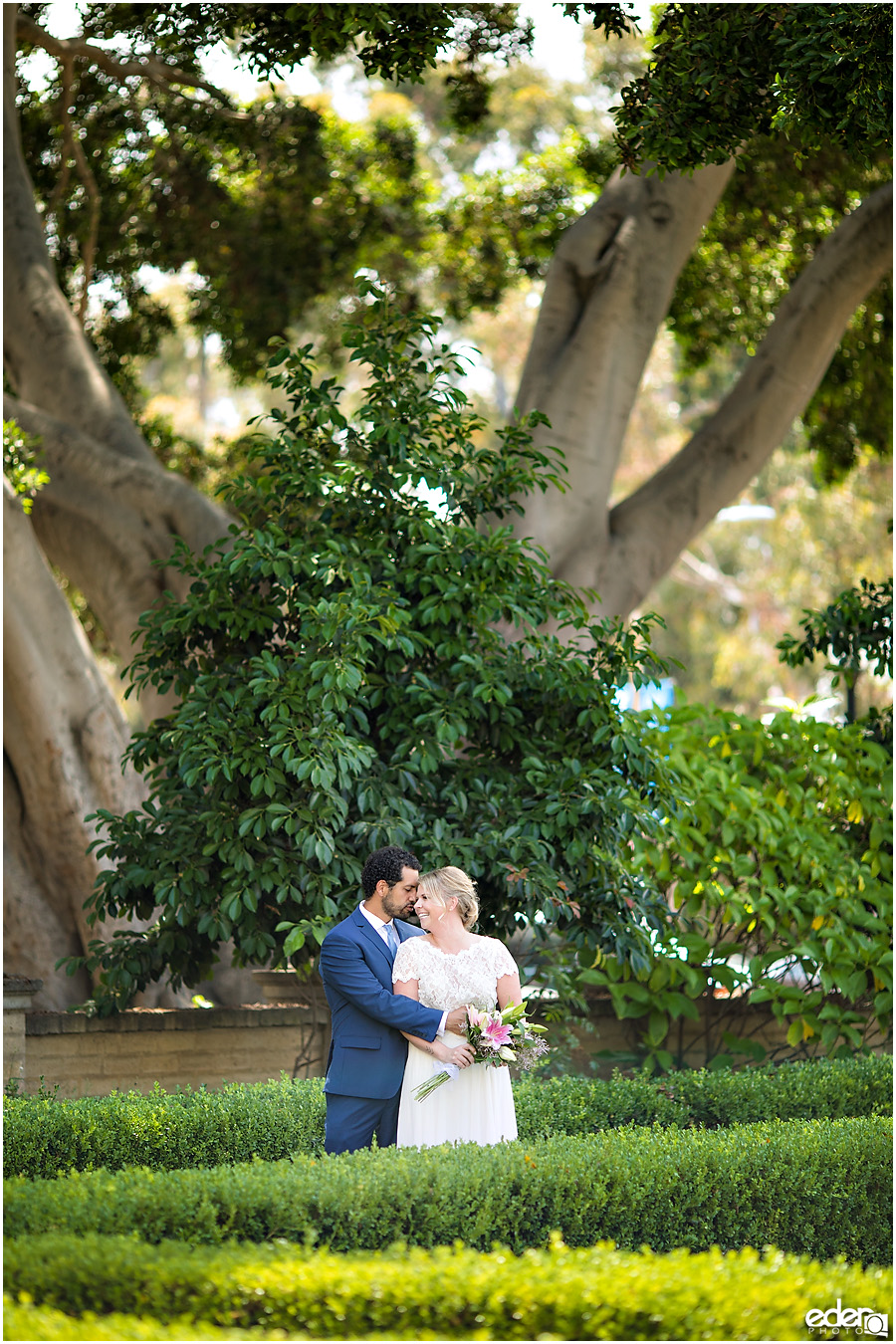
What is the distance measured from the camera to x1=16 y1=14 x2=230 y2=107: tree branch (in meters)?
9.88

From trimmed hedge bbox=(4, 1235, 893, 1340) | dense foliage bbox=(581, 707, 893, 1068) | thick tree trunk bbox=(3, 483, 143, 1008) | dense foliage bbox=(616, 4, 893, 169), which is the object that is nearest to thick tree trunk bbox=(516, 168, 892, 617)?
dense foliage bbox=(581, 707, 893, 1068)

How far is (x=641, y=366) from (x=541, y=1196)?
24.3 ft

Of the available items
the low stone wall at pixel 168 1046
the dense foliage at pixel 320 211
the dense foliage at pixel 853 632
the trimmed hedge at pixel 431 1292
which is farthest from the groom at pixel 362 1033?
the dense foliage at pixel 320 211

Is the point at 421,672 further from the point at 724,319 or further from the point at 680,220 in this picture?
the point at 724,319

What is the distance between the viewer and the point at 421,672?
7.10 m

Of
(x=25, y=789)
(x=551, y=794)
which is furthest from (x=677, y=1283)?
(x=25, y=789)

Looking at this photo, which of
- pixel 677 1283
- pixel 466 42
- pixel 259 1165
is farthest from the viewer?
pixel 466 42

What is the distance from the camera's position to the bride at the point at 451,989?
214 inches

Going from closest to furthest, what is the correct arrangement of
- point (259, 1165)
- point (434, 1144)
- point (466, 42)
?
point (259, 1165) < point (434, 1144) < point (466, 42)

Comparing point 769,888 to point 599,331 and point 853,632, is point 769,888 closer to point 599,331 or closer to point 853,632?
point 853,632

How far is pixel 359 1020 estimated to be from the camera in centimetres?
558

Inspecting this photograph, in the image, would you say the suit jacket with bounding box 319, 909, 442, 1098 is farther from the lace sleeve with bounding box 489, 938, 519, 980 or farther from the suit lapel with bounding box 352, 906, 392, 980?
the lace sleeve with bounding box 489, 938, 519, 980

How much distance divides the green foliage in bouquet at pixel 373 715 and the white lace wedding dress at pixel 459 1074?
1067 mm

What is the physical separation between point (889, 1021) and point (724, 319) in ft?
26.9
